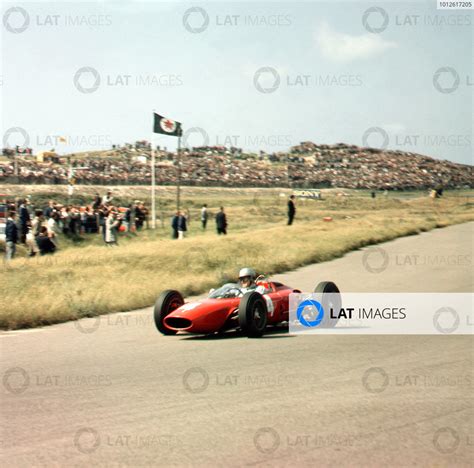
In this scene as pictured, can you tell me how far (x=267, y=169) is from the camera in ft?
506

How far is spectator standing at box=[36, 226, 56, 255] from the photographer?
2478 centimetres

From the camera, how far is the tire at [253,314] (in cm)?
1306

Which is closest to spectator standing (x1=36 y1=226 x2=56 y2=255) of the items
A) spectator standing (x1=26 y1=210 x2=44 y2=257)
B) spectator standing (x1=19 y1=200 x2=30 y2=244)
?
spectator standing (x1=26 y1=210 x2=44 y2=257)

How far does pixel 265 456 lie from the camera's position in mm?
6203

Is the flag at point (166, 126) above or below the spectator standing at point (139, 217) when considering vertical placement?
above

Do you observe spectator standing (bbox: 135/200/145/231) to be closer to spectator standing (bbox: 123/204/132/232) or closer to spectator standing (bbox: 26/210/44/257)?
spectator standing (bbox: 123/204/132/232)

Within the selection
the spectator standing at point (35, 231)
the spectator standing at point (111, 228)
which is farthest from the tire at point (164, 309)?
the spectator standing at point (111, 228)

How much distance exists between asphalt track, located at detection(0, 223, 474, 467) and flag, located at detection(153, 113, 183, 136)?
98.3 feet

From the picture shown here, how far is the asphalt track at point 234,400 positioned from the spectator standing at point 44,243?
33.7 ft

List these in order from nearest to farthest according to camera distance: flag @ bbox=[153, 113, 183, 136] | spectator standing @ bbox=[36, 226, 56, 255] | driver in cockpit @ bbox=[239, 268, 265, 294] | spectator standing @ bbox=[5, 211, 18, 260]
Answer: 1. driver in cockpit @ bbox=[239, 268, 265, 294]
2. spectator standing @ bbox=[5, 211, 18, 260]
3. spectator standing @ bbox=[36, 226, 56, 255]
4. flag @ bbox=[153, 113, 183, 136]

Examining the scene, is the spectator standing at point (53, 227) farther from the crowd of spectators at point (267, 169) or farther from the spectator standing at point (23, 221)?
the crowd of spectators at point (267, 169)

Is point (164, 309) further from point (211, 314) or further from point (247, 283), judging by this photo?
point (247, 283)

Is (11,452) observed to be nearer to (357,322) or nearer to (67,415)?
(67,415)

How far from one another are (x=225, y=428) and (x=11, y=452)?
178 cm
